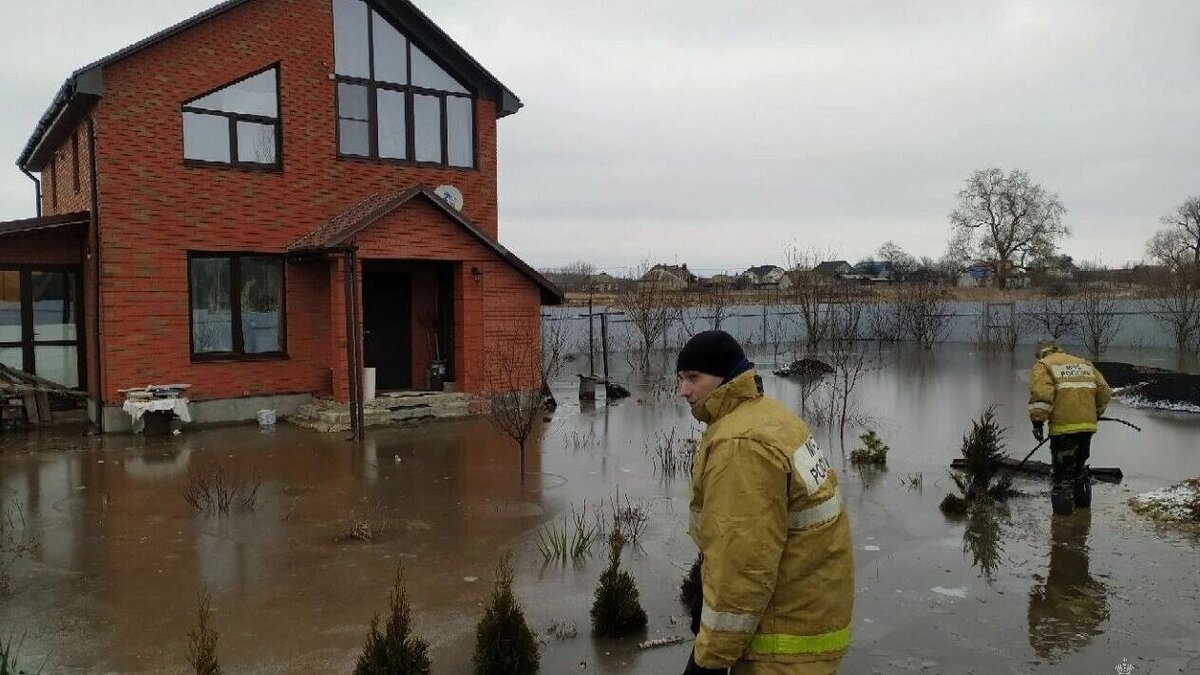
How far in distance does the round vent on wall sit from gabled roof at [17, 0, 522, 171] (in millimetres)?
2124

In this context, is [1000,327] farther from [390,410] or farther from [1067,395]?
[1067,395]

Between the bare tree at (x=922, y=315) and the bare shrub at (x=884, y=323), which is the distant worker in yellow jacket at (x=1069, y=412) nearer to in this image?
the bare tree at (x=922, y=315)

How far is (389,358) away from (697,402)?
1409 cm

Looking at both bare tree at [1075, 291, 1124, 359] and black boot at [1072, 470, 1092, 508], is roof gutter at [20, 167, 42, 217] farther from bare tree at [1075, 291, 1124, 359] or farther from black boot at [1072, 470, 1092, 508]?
bare tree at [1075, 291, 1124, 359]

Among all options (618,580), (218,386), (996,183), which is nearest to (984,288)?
(996,183)

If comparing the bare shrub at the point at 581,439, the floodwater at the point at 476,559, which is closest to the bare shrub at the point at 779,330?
the bare shrub at the point at 581,439

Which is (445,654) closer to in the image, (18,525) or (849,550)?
(849,550)

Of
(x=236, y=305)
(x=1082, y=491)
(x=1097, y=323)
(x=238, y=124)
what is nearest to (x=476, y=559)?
(x=1082, y=491)

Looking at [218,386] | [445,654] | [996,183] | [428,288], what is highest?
[996,183]

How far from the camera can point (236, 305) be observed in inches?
587

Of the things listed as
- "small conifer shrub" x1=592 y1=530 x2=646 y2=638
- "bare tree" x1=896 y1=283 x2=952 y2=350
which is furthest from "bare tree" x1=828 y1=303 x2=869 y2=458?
"small conifer shrub" x1=592 y1=530 x2=646 y2=638

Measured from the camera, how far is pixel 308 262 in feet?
50.6

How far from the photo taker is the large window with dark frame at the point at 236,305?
14617 millimetres

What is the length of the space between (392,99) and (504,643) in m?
13.4
